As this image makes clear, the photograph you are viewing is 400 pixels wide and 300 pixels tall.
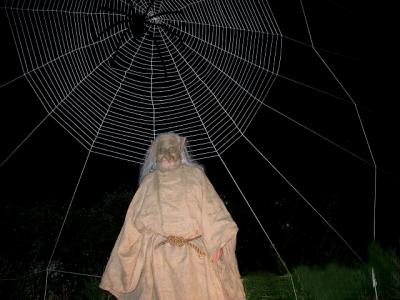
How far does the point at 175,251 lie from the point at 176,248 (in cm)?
2

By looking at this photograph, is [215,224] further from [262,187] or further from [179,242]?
[262,187]

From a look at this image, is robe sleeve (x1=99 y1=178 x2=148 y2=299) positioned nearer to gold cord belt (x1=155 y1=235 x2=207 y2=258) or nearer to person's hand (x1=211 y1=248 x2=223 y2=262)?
gold cord belt (x1=155 y1=235 x2=207 y2=258)

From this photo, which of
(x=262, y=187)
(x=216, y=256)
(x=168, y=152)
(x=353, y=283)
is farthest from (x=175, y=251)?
(x=262, y=187)

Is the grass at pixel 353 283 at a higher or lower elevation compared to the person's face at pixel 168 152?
lower

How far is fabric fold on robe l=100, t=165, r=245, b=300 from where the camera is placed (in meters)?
2.99

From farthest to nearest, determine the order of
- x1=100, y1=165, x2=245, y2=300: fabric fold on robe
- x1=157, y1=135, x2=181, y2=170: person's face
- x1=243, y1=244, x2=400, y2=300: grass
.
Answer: x1=243, y1=244, x2=400, y2=300: grass < x1=157, y1=135, x2=181, y2=170: person's face < x1=100, y1=165, x2=245, y2=300: fabric fold on robe

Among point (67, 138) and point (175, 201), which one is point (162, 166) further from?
point (67, 138)

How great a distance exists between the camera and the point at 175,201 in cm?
321

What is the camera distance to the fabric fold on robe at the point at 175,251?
118 inches

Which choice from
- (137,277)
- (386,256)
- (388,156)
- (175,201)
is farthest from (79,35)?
(388,156)

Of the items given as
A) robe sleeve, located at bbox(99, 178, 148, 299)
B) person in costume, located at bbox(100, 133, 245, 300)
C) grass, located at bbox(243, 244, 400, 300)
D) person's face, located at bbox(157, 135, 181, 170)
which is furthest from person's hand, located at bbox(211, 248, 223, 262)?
grass, located at bbox(243, 244, 400, 300)

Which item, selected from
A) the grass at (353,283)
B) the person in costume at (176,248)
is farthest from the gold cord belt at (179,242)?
the grass at (353,283)

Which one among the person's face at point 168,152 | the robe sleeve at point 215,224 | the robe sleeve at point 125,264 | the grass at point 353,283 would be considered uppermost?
the person's face at point 168,152

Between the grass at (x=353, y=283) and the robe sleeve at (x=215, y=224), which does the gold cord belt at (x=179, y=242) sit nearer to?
the robe sleeve at (x=215, y=224)
